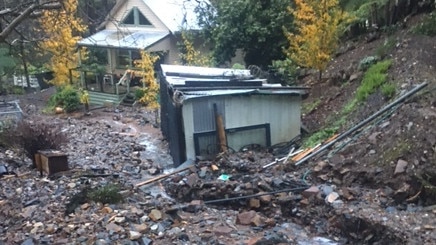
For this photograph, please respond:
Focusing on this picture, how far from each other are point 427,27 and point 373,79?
102 inches

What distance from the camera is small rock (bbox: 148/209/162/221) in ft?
27.7

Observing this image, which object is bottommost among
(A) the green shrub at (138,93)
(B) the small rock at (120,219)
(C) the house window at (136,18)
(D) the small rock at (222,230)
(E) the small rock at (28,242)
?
(D) the small rock at (222,230)

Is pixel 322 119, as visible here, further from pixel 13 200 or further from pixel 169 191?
pixel 13 200

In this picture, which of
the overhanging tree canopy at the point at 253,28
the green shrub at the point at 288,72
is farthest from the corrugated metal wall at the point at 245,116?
the overhanging tree canopy at the point at 253,28

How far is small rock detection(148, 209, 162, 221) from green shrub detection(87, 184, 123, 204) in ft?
3.10

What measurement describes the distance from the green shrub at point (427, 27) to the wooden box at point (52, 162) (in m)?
10.3

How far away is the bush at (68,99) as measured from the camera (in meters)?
25.3

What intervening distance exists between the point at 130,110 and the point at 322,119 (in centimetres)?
1217

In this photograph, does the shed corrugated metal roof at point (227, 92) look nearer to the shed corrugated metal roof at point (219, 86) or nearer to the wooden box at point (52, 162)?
the shed corrugated metal roof at point (219, 86)

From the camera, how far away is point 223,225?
8445 millimetres

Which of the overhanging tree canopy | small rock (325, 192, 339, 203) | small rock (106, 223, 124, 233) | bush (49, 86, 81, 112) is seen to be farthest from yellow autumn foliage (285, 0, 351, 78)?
bush (49, 86, 81, 112)

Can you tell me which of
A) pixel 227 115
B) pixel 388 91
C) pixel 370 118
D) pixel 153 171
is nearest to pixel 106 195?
pixel 153 171

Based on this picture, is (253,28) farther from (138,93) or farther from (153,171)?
(153,171)

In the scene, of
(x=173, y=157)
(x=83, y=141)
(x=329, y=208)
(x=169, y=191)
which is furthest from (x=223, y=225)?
(x=83, y=141)
